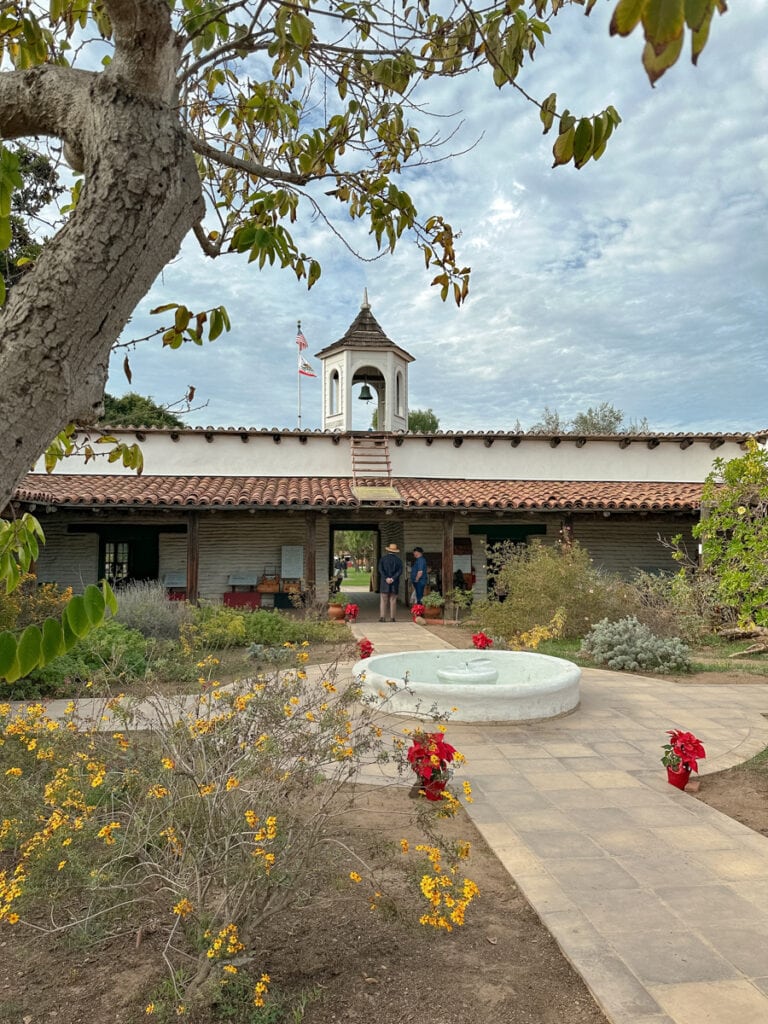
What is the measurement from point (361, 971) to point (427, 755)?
4.53ft

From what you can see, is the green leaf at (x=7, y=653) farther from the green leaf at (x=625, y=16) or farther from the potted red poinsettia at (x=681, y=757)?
the potted red poinsettia at (x=681, y=757)

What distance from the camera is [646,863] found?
3709mm

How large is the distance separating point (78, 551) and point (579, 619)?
12.5 meters

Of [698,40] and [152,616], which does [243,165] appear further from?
[152,616]

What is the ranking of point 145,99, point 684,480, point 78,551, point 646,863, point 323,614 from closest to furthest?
point 145,99 → point 646,863 → point 323,614 → point 78,551 → point 684,480

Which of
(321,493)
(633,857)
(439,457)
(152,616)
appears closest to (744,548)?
(633,857)

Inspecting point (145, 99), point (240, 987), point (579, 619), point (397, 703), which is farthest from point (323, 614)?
point (145, 99)

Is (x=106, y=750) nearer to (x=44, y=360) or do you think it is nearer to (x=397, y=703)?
(x=44, y=360)

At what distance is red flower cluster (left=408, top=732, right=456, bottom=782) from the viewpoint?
12.7 ft

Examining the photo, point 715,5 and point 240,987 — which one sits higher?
point 715,5

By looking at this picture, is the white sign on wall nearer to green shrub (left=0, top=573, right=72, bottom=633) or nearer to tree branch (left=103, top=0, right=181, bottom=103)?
green shrub (left=0, top=573, right=72, bottom=633)

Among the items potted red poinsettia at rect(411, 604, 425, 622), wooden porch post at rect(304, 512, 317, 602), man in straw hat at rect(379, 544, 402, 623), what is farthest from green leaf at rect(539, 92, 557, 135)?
wooden porch post at rect(304, 512, 317, 602)

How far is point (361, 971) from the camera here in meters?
2.65

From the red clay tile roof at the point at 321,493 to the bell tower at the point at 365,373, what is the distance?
2.02 meters
